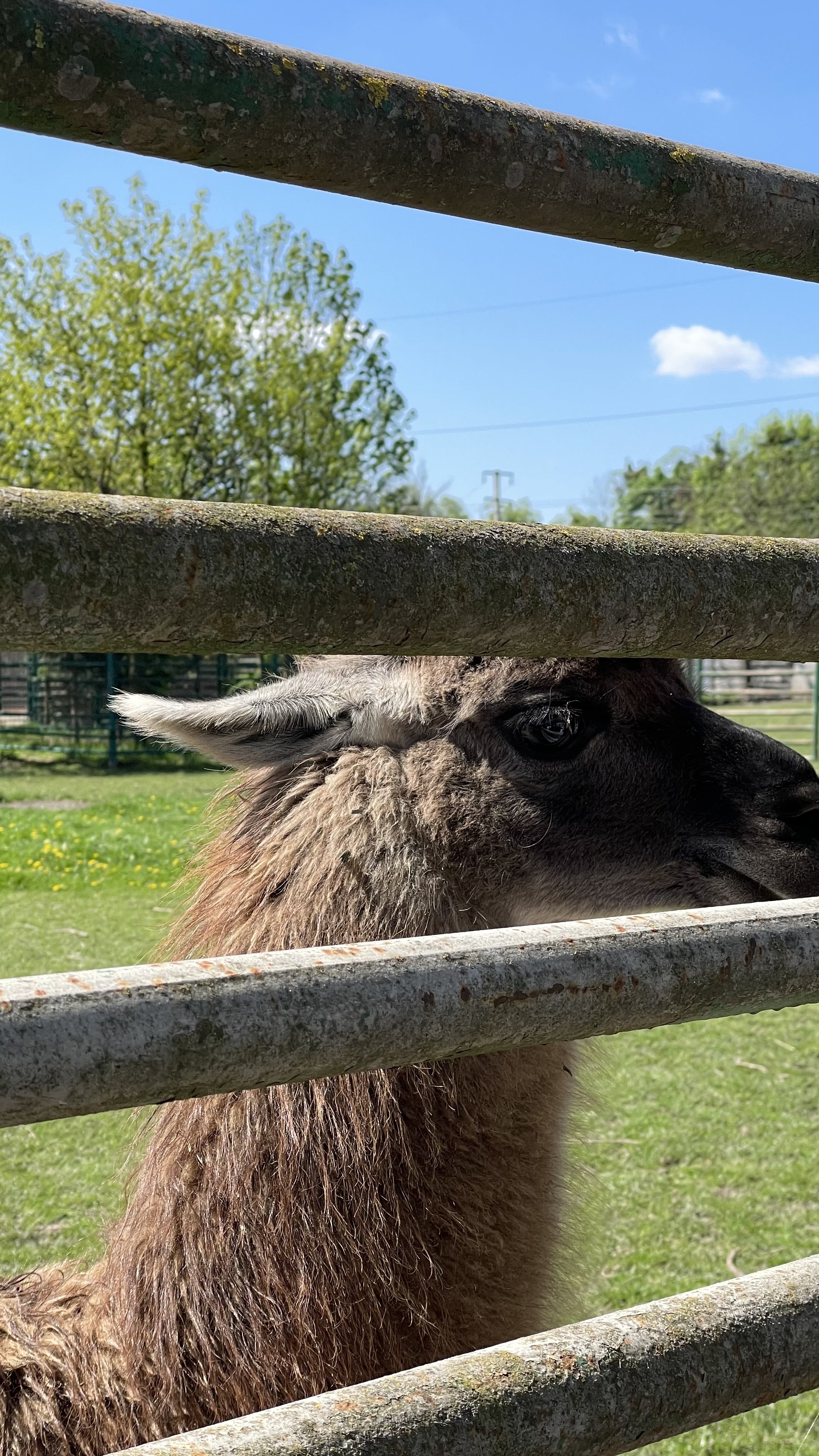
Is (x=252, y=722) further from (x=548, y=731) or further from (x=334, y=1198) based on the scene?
(x=334, y=1198)

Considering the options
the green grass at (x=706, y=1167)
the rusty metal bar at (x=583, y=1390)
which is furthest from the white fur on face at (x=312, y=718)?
the rusty metal bar at (x=583, y=1390)

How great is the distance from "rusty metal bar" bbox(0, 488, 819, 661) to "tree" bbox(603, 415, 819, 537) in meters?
33.1

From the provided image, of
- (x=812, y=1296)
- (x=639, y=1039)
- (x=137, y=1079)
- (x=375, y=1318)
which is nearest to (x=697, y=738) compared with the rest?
(x=375, y=1318)

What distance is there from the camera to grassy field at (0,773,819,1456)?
2.93 m

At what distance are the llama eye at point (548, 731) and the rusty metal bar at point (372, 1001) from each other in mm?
1086

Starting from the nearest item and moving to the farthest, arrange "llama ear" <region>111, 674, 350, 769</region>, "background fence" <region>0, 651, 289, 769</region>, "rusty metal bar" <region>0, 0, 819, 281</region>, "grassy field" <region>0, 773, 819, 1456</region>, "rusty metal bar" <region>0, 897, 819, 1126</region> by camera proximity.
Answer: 1. "rusty metal bar" <region>0, 897, 819, 1126</region>
2. "rusty metal bar" <region>0, 0, 819, 281</region>
3. "llama ear" <region>111, 674, 350, 769</region>
4. "grassy field" <region>0, 773, 819, 1456</region>
5. "background fence" <region>0, 651, 289, 769</region>

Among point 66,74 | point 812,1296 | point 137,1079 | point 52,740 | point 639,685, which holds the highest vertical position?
point 66,74

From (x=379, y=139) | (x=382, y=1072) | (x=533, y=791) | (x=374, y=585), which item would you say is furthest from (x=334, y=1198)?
(x=379, y=139)

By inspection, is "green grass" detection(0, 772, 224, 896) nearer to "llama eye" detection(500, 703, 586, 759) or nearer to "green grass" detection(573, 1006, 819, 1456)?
"green grass" detection(573, 1006, 819, 1456)

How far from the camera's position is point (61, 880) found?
912cm

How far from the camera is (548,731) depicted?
7.18 ft

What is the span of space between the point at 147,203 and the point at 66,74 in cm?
2645

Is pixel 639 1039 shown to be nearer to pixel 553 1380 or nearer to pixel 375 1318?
pixel 375 1318

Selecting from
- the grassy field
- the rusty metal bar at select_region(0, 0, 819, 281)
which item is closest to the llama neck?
the grassy field
